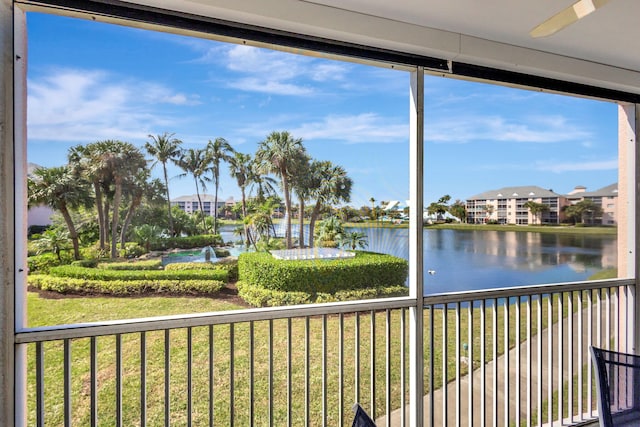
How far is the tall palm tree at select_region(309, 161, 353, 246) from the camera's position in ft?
7.40

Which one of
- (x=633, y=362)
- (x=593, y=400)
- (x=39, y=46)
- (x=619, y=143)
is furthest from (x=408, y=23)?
(x=593, y=400)

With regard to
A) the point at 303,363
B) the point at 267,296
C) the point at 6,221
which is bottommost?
the point at 303,363

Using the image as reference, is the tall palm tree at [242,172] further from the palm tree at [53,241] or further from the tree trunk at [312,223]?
the palm tree at [53,241]

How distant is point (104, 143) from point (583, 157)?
3392 millimetres

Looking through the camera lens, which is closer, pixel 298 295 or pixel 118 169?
pixel 118 169

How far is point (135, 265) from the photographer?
185 cm

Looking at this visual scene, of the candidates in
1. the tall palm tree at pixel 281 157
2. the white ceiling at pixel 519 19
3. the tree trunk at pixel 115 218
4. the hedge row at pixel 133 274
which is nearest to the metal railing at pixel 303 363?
the hedge row at pixel 133 274

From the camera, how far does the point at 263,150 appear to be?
216cm

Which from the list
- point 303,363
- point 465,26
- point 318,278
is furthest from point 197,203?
point 465,26

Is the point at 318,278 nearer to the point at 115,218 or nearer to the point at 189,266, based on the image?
the point at 189,266

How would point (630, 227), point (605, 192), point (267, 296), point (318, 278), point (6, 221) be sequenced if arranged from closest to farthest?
point (6, 221), point (267, 296), point (318, 278), point (630, 227), point (605, 192)

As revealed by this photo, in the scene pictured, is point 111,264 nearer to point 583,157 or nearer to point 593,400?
point 583,157

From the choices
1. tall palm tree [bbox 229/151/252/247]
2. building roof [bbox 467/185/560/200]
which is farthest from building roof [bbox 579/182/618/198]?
tall palm tree [bbox 229/151/252/247]

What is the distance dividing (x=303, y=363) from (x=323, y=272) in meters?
0.57
